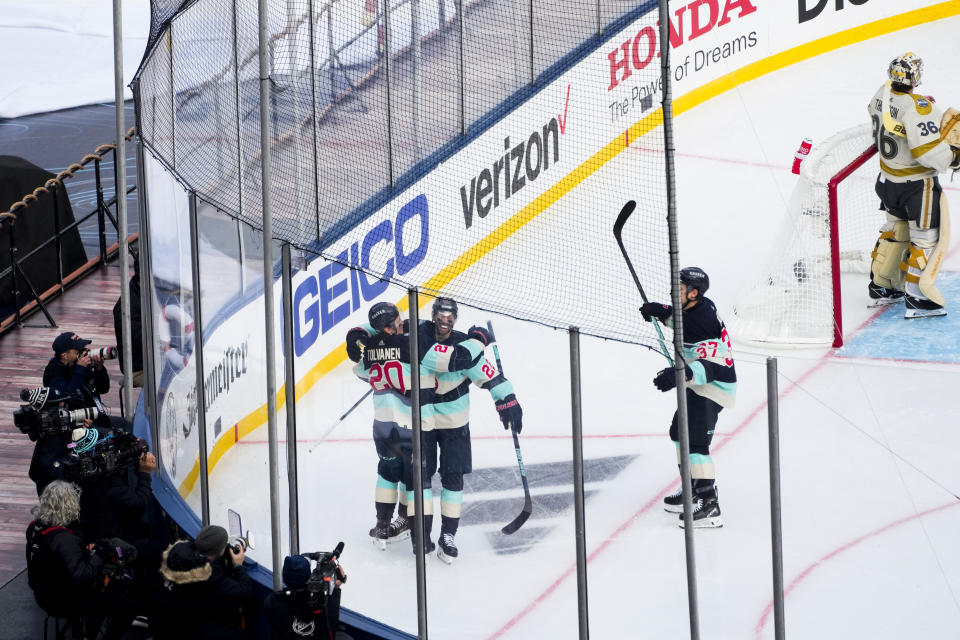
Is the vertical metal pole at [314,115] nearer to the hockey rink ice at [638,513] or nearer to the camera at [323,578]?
the hockey rink ice at [638,513]

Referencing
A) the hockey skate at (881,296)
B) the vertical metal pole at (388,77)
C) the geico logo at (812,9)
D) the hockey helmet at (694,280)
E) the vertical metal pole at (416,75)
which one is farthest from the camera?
the geico logo at (812,9)

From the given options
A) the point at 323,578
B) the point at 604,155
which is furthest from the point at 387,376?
the point at 604,155

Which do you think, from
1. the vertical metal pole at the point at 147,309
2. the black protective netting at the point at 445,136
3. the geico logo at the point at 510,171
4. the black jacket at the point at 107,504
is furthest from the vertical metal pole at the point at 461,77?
the black jacket at the point at 107,504

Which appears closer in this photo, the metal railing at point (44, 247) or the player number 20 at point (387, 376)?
the player number 20 at point (387, 376)

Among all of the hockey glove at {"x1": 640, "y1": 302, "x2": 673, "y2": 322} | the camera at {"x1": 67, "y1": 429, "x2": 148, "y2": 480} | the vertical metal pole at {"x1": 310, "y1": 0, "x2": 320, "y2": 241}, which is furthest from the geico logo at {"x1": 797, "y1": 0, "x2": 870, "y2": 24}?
the camera at {"x1": 67, "y1": 429, "x2": 148, "y2": 480}

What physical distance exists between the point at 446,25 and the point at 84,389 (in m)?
2.88

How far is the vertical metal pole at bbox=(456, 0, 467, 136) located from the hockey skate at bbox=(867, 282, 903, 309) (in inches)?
106

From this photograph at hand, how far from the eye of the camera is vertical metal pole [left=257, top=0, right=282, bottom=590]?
4707mm

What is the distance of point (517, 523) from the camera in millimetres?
4586

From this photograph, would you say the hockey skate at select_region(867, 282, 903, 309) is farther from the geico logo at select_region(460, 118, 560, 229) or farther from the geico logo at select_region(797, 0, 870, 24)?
the geico logo at select_region(797, 0, 870, 24)

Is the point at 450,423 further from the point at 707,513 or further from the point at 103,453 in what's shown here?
the point at 103,453

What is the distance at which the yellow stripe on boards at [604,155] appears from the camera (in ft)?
17.5

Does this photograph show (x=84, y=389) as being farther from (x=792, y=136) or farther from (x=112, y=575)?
(x=792, y=136)

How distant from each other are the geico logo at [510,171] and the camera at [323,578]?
3147mm
